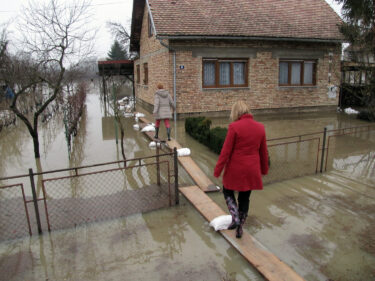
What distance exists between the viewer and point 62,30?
24.8 feet

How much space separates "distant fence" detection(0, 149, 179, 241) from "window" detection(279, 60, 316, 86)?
985 centimetres

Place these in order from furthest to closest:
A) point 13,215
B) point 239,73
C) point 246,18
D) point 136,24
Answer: point 136,24, point 239,73, point 246,18, point 13,215

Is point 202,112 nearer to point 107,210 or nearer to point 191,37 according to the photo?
point 191,37

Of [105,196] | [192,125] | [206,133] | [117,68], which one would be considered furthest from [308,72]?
[117,68]

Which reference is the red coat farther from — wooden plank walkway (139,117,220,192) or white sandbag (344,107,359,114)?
white sandbag (344,107,359,114)

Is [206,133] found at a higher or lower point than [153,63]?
lower

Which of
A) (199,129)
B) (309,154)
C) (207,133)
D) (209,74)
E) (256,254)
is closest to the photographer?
(256,254)

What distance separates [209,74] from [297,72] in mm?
4522

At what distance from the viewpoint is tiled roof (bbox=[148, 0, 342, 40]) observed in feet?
39.1

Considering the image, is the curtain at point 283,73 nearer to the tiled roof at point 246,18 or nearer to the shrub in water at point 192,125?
the tiled roof at point 246,18

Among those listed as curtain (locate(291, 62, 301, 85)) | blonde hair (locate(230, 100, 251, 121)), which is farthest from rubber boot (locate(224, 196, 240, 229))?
curtain (locate(291, 62, 301, 85))

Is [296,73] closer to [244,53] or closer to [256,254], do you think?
[244,53]

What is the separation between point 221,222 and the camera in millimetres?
3932

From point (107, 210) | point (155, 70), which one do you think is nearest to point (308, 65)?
point (155, 70)
